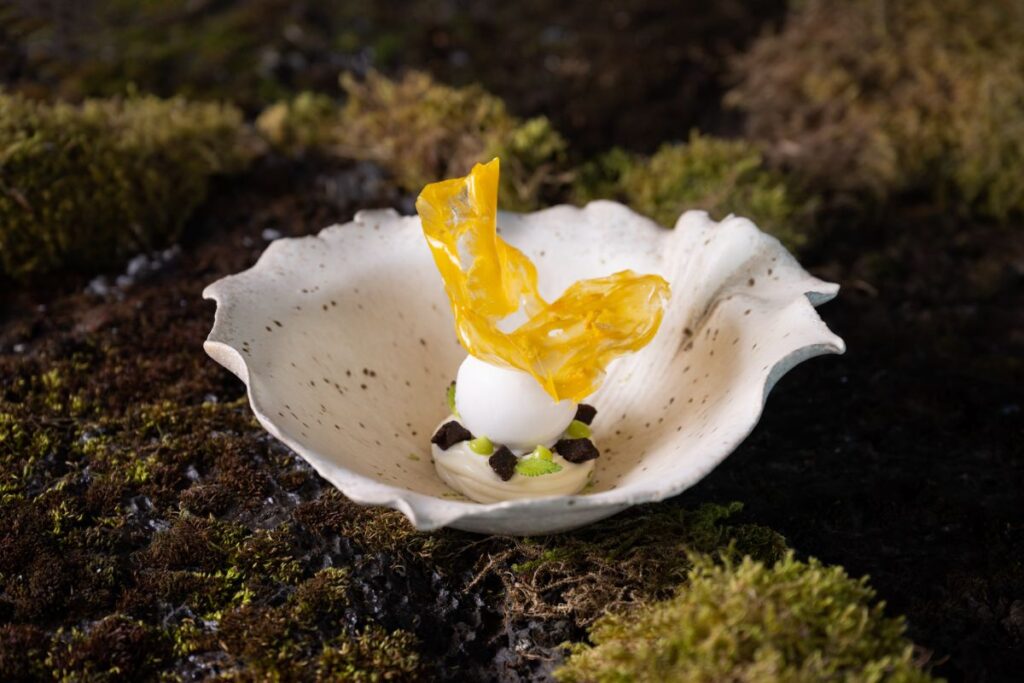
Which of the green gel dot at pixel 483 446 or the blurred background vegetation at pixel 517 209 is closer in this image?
the blurred background vegetation at pixel 517 209

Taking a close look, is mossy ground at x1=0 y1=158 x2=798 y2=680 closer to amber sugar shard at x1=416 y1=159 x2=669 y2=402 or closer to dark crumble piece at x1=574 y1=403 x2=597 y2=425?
dark crumble piece at x1=574 y1=403 x2=597 y2=425

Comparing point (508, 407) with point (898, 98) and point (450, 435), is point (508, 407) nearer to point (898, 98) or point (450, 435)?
point (450, 435)

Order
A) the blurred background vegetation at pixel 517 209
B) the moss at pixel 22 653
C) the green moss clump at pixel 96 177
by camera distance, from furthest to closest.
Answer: the green moss clump at pixel 96 177
the blurred background vegetation at pixel 517 209
the moss at pixel 22 653

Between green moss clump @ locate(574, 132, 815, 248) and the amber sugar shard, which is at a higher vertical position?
the amber sugar shard

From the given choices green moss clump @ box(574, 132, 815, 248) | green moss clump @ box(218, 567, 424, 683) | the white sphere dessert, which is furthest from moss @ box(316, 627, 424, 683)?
green moss clump @ box(574, 132, 815, 248)

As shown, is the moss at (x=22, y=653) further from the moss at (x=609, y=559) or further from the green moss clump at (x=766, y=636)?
the green moss clump at (x=766, y=636)

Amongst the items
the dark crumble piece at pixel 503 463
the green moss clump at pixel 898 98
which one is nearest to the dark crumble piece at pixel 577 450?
the dark crumble piece at pixel 503 463

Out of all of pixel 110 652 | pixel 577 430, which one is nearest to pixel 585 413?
pixel 577 430
